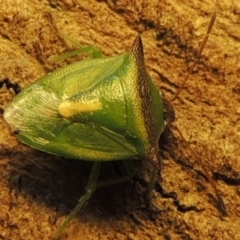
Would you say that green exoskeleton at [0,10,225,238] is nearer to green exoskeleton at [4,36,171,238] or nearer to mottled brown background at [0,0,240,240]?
green exoskeleton at [4,36,171,238]

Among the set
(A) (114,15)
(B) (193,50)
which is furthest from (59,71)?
(B) (193,50)

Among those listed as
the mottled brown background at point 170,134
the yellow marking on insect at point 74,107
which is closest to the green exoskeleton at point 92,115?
the yellow marking on insect at point 74,107

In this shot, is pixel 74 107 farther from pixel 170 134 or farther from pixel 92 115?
pixel 170 134

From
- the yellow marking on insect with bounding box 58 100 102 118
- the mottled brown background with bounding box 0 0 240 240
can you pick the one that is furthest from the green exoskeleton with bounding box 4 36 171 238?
the mottled brown background with bounding box 0 0 240 240

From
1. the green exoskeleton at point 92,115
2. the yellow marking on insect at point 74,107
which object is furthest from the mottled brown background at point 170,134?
the yellow marking on insect at point 74,107

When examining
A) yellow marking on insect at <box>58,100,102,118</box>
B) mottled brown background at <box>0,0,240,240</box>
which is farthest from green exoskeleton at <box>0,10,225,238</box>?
mottled brown background at <box>0,0,240,240</box>

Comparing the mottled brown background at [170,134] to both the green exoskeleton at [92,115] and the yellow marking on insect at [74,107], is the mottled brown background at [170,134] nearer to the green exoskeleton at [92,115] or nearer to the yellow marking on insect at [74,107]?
the green exoskeleton at [92,115]

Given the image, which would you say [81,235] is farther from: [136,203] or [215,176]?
[215,176]
